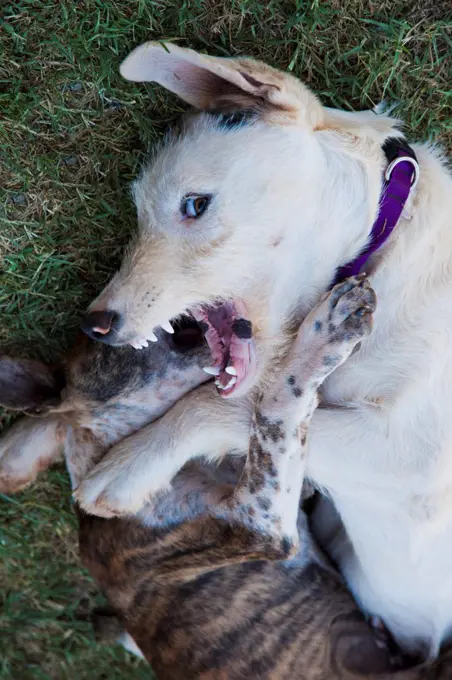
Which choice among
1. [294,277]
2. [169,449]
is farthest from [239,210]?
[169,449]

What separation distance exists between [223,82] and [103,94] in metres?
0.95

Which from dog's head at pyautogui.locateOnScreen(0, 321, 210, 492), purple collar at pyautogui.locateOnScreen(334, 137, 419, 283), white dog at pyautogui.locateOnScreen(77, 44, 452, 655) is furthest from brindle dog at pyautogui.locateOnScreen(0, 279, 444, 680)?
purple collar at pyautogui.locateOnScreen(334, 137, 419, 283)

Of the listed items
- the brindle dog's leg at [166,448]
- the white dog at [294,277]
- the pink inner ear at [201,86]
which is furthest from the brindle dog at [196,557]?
the pink inner ear at [201,86]

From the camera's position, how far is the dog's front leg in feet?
11.0

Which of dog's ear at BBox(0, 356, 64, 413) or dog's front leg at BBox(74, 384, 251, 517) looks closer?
dog's front leg at BBox(74, 384, 251, 517)

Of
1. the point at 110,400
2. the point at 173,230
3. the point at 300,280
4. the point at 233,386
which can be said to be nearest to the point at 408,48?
the point at 300,280

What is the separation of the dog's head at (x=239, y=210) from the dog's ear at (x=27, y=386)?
3.11 feet

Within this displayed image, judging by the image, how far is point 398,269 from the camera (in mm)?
3031

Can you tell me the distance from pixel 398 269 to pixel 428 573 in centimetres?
156

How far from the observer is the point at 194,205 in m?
2.83

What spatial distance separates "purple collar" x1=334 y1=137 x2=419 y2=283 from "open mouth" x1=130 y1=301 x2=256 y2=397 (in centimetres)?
69

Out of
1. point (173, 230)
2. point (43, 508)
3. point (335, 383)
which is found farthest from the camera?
point (43, 508)

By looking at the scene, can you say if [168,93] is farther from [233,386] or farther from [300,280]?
[233,386]

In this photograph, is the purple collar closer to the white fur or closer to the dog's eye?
the dog's eye
